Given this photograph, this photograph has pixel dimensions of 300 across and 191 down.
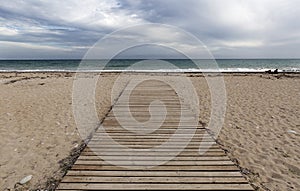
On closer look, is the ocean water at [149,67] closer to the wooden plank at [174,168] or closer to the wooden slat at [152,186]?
the wooden plank at [174,168]

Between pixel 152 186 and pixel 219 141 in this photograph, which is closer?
pixel 152 186

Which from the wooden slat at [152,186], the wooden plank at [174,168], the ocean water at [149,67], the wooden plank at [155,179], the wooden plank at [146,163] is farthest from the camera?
the ocean water at [149,67]

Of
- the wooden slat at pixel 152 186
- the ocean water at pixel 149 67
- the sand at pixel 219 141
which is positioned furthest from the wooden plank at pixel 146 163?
the ocean water at pixel 149 67

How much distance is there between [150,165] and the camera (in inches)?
144

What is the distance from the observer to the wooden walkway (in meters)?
3.11

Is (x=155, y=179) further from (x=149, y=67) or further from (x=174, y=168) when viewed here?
(x=149, y=67)

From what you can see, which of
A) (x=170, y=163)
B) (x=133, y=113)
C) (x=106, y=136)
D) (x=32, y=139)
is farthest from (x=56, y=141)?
(x=170, y=163)

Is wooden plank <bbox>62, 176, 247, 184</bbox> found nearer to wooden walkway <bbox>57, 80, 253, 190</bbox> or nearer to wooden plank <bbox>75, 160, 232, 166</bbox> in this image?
wooden walkway <bbox>57, 80, 253, 190</bbox>

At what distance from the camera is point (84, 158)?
3.85 m

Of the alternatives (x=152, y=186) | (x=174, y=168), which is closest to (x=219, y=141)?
(x=174, y=168)

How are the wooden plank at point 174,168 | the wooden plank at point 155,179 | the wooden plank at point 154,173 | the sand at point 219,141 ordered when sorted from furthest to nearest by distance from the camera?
the sand at point 219,141 → the wooden plank at point 174,168 → the wooden plank at point 154,173 → the wooden plank at point 155,179

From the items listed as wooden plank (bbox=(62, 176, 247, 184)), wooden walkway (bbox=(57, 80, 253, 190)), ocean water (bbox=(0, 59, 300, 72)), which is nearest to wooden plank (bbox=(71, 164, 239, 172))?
wooden walkway (bbox=(57, 80, 253, 190))

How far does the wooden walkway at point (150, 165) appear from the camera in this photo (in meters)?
3.11

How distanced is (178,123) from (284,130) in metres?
2.54
